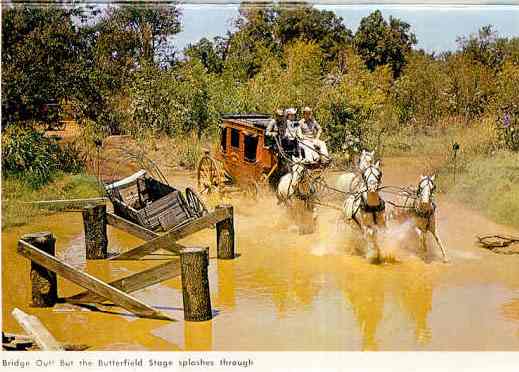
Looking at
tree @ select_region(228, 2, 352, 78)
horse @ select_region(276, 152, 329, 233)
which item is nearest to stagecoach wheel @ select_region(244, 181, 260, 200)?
horse @ select_region(276, 152, 329, 233)

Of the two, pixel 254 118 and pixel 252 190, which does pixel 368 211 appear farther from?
pixel 254 118

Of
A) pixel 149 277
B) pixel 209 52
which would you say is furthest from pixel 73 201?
pixel 209 52

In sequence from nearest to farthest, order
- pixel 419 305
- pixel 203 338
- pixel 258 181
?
pixel 203 338, pixel 419 305, pixel 258 181

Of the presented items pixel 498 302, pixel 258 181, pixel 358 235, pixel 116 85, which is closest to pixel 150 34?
pixel 116 85

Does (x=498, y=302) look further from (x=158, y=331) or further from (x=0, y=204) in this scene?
(x=0, y=204)

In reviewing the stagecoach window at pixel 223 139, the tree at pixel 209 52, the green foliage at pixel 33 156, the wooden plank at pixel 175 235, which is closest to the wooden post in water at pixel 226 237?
the wooden plank at pixel 175 235

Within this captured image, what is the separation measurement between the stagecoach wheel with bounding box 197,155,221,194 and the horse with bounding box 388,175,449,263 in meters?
1.33

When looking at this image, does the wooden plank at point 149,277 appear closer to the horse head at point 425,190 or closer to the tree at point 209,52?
the tree at point 209,52

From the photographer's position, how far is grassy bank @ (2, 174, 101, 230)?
6.86 metres

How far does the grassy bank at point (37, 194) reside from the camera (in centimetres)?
686

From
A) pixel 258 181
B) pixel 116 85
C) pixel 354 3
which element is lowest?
pixel 258 181
